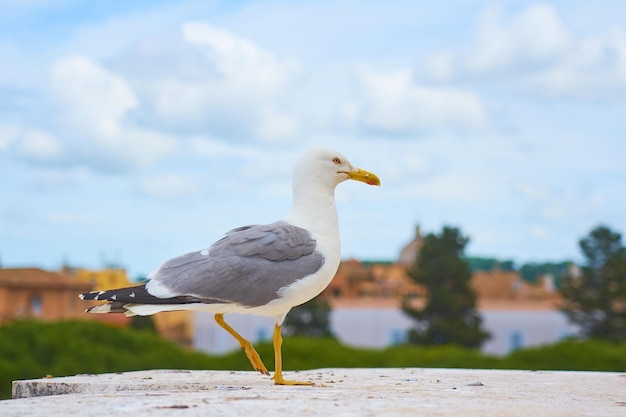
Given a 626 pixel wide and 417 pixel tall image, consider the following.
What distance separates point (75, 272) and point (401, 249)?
47.0 feet

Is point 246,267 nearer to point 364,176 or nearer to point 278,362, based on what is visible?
point 278,362

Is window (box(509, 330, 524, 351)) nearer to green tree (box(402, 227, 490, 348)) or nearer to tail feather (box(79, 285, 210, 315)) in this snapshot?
green tree (box(402, 227, 490, 348))

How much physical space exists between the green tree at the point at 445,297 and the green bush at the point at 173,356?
8.56m

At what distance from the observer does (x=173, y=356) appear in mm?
13930

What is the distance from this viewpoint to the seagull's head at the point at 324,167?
20.1 feet

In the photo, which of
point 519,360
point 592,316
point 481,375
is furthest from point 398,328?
point 481,375

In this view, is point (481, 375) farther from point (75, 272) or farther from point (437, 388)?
point (75, 272)

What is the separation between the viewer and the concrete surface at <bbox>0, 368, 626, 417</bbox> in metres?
4.29

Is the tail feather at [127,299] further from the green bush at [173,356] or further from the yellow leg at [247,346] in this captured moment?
the green bush at [173,356]

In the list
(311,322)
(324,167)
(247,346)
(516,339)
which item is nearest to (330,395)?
(247,346)

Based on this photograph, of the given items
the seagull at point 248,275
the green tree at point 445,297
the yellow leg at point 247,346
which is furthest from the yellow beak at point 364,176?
the green tree at point 445,297

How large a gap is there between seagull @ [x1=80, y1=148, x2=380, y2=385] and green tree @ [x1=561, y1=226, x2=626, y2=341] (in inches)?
727

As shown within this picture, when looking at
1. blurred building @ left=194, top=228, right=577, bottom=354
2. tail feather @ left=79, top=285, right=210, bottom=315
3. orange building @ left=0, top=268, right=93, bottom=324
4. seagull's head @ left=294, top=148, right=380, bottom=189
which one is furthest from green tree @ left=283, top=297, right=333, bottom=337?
tail feather @ left=79, top=285, right=210, bottom=315

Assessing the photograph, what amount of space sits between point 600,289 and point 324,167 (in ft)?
Answer: 61.4
